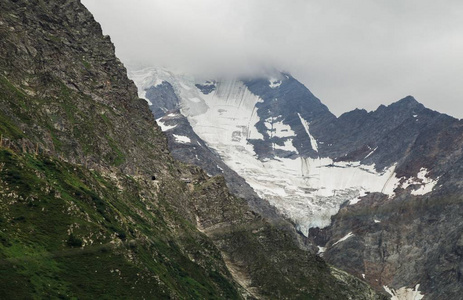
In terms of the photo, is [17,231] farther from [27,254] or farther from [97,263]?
[97,263]

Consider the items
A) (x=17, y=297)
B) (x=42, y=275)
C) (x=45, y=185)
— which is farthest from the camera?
(x=45, y=185)

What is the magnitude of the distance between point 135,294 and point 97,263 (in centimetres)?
1347

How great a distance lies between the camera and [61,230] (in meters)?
164

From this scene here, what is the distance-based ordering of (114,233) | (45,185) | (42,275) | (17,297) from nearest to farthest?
(17,297) → (42,275) → (45,185) → (114,233)

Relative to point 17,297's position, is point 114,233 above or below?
above

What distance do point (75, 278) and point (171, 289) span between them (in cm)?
4423

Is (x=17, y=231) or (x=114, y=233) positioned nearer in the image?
(x=17, y=231)

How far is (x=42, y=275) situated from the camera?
144 meters

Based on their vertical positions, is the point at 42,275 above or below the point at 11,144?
below

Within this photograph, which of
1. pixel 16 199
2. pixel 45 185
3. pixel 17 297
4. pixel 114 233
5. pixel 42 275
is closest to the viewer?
pixel 17 297

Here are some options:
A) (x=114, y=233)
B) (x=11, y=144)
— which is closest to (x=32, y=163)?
(x=11, y=144)

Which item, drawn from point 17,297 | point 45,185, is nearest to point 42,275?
point 17,297

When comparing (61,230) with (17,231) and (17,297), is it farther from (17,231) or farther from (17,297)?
(17,297)

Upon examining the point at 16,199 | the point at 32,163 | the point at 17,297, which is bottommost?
the point at 17,297
